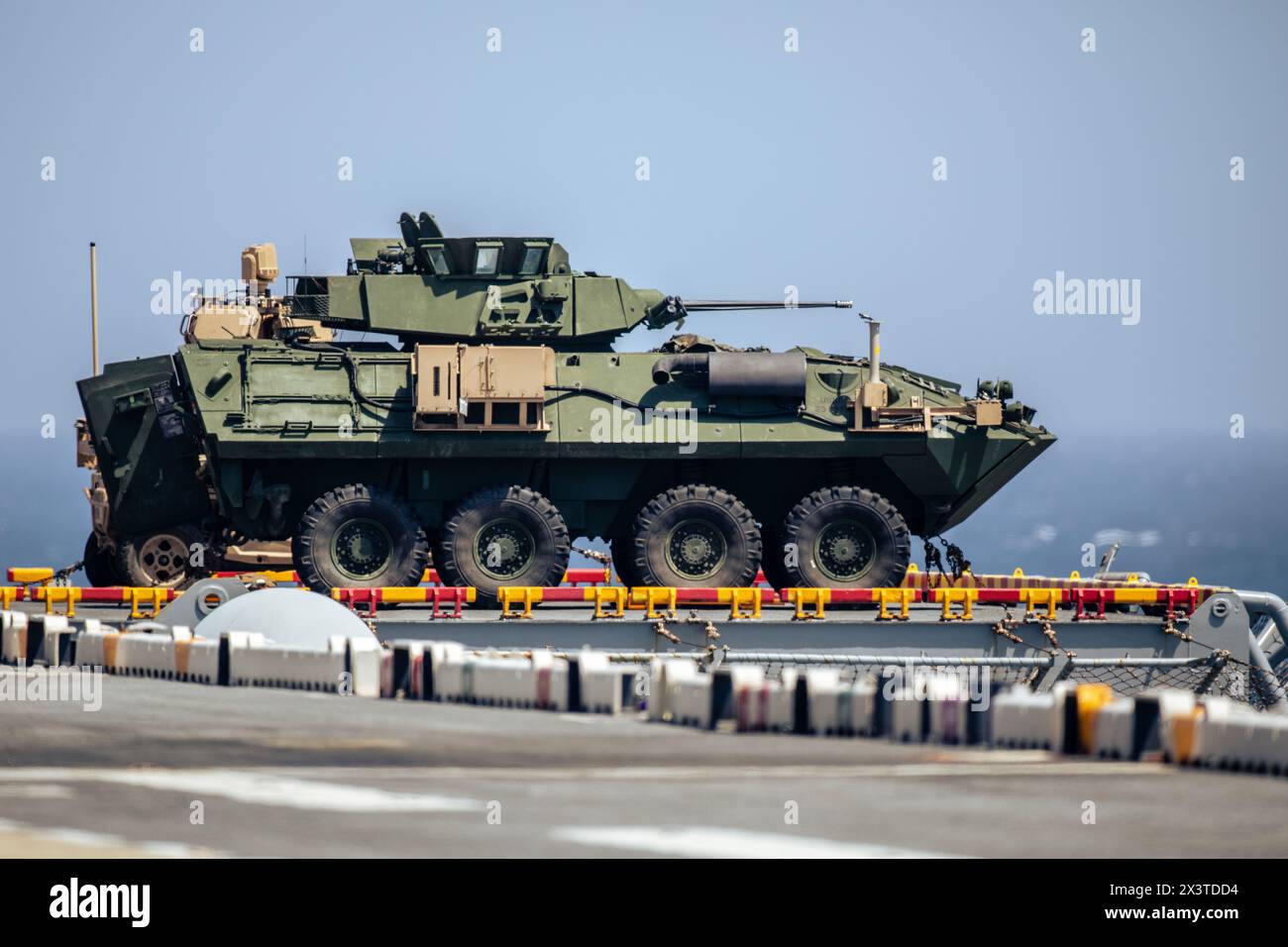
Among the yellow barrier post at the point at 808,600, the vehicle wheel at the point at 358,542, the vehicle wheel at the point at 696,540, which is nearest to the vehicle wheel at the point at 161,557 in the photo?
the vehicle wheel at the point at 358,542

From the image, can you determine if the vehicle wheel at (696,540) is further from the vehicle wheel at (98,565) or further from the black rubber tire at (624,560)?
the vehicle wheel at (98,565)

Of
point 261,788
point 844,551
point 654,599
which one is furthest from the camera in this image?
point 844,551

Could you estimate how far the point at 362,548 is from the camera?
2988cm

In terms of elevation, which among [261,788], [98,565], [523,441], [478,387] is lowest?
[261,788]

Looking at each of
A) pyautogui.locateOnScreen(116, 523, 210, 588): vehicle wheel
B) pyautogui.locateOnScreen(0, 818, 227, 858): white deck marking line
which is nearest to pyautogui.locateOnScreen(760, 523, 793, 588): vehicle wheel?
pyautogui.locateOnScreen(116, 523, 210, 588): vehicle wheel

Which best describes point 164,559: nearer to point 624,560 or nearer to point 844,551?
point 624,560

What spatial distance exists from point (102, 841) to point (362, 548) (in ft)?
47.9

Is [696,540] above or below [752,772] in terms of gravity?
above

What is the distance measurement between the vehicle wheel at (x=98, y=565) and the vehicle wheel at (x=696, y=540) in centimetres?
896

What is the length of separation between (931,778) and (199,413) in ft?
50.8

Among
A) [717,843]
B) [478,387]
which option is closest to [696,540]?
[478,387]

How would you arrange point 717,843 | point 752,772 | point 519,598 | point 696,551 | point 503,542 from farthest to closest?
point 696,551, point 503,542, point 519,598, point 752,772, point 717,843
